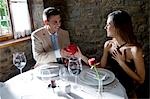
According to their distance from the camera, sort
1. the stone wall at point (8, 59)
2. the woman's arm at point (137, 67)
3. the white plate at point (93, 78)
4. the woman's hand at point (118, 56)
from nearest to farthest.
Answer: the white plate at point (93, 78) → the woman's arm at point (137, 67) → the woman's hand at point (118, 56) → the stone wall at point (8, 59)

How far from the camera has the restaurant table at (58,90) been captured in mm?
1472

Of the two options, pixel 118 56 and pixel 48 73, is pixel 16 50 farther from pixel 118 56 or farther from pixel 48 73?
pixel 118 56

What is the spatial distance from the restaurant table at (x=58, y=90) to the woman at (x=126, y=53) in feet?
1.35

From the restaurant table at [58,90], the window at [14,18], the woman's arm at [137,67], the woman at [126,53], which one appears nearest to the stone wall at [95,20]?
the window at [14,18]

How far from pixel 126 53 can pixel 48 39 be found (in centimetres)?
80

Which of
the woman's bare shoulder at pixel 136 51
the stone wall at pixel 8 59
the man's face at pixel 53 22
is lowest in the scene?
the stone wall at pixel 8 59

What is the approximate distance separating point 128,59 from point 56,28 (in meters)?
0.76

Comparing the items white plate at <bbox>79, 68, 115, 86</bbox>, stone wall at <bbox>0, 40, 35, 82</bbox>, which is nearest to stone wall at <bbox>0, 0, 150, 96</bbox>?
stone wall at <bbox>0, 40, 35, 82</bbox>

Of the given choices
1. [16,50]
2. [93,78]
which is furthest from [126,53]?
[16,50]

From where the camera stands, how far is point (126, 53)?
207cm

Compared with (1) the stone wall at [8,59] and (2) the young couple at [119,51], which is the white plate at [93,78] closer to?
(2) the young couple at [119,51]

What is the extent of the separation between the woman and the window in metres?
1.33

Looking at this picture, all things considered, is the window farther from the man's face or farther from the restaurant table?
the restaurant table

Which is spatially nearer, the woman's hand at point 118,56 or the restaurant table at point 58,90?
the restaurant table at point 58,90
